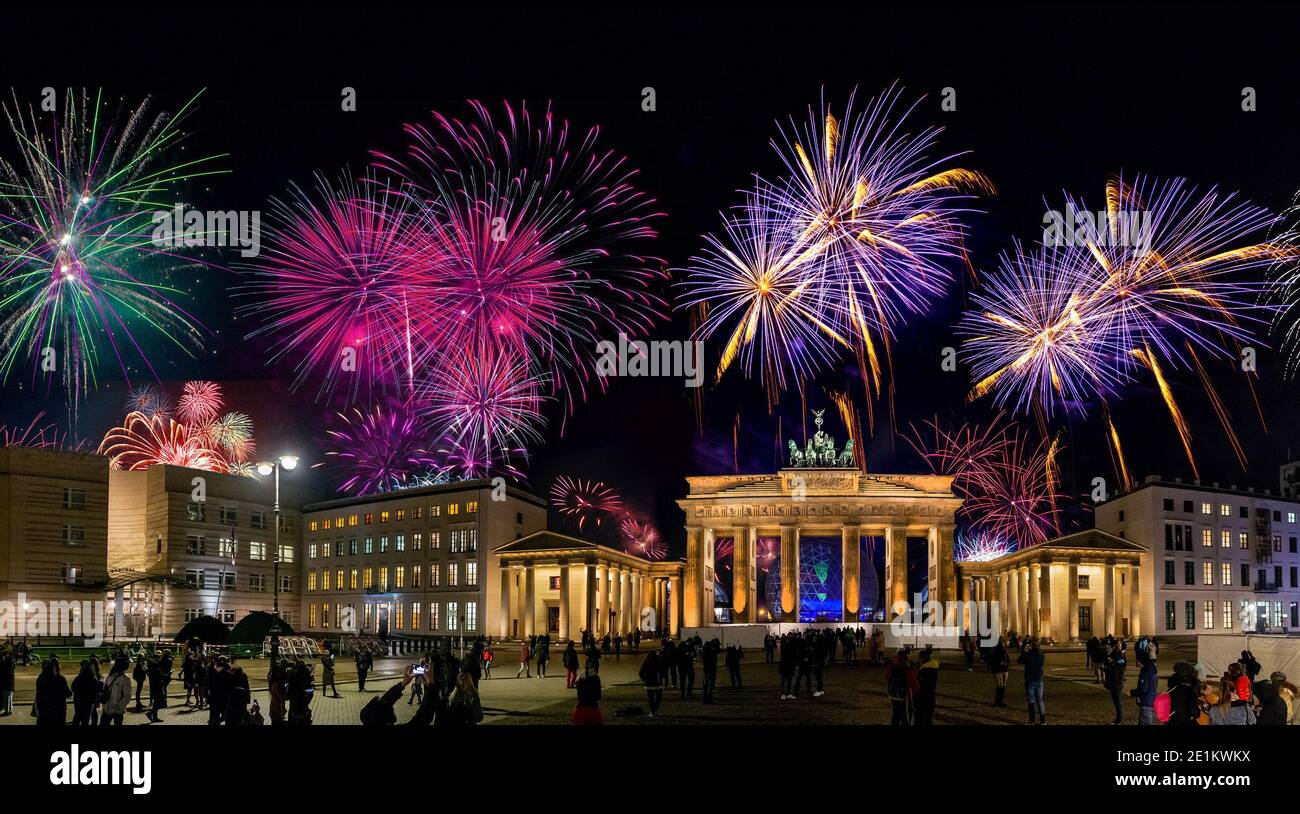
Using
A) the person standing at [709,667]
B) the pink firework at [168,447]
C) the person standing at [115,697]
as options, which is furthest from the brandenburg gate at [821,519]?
the person standing at [115,697]

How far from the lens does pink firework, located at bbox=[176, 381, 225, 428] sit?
254ft

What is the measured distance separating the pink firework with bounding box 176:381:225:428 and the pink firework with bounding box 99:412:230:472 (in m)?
4.49

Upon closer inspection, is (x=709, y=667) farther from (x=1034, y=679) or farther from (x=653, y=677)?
(x=1034, y=679)

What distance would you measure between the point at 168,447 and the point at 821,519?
55449 mm

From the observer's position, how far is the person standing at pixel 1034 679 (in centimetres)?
2692

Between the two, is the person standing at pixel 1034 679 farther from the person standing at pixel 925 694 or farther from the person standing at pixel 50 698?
the person standing at pixel 50 698

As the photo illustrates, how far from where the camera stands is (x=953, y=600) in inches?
4141

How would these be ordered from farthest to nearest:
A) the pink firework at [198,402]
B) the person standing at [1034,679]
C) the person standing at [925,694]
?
the pink firework at [198,402] < the person standing at [1034,679] < the person standing at [925,694]

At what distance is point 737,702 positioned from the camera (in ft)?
119

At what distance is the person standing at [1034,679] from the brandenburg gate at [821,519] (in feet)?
258
